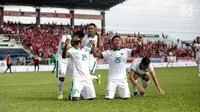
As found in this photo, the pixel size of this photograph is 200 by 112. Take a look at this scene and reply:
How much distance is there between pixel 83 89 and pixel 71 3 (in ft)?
163

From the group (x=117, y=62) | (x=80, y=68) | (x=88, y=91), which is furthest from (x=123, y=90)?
(x=80, y=68)

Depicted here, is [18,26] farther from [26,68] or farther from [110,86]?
[110,86]

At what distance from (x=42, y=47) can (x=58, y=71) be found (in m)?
37.3

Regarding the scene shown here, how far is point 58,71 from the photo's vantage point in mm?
11250

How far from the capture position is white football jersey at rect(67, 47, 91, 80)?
10.0 metres

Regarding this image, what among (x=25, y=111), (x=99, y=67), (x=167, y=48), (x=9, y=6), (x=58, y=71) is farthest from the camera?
(x=167, y=48)

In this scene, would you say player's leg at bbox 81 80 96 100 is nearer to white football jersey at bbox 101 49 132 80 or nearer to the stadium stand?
white football jersey at bbox 101 49 132 80

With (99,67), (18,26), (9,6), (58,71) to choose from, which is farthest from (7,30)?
(58,71)

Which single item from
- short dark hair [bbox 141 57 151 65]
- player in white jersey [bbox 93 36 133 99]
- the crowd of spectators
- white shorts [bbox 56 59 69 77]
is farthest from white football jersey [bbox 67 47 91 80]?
the crowd of spectators

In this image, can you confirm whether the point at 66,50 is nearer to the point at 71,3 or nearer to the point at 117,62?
the point at 117,62

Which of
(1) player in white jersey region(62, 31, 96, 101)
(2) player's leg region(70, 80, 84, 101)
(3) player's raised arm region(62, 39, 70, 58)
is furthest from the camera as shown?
(1) player in white jersey region(62, 31, 96, 101)

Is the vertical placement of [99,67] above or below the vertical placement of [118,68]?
below

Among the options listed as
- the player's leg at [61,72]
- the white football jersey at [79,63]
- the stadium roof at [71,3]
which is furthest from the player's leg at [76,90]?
the stadium roof at [71,3]

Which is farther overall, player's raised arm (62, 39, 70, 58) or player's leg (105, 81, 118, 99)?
player's leg (105, 81, 118, 99)
